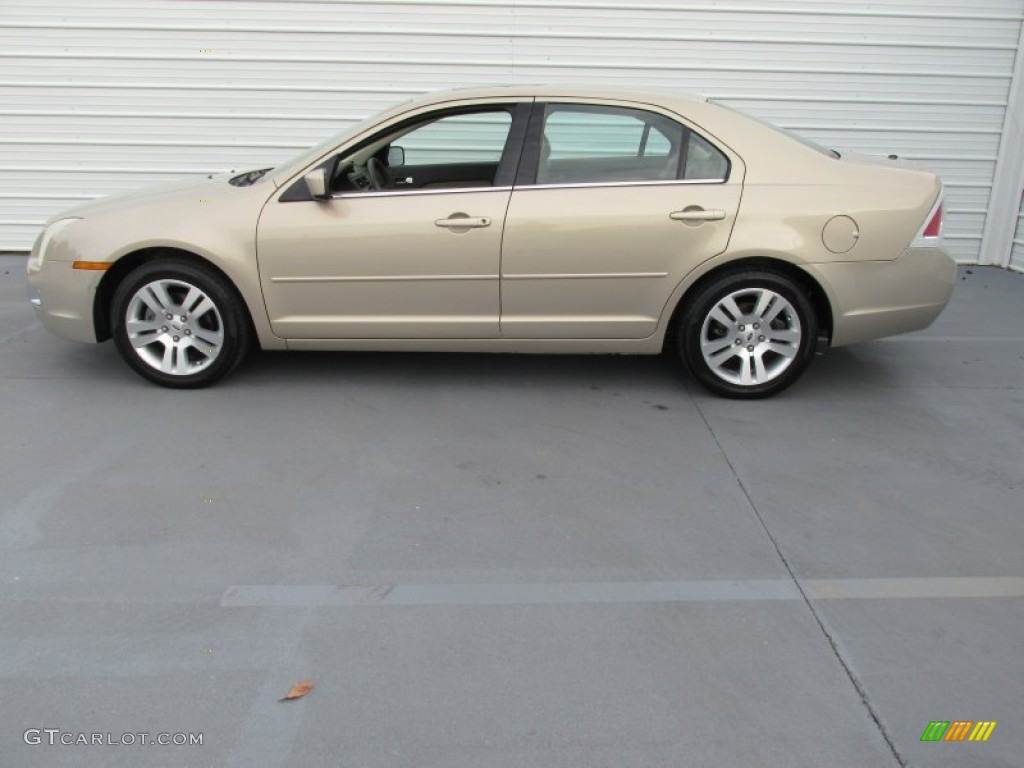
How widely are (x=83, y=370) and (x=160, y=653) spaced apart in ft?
10.1

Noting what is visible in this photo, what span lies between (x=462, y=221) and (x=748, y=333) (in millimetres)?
1663

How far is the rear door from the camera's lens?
4.64 m

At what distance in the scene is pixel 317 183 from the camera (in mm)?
4578

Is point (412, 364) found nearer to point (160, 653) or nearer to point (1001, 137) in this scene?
point (160, 653)

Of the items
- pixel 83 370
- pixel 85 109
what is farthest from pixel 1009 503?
pixel 85 109

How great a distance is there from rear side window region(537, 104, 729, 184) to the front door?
0.88 feet

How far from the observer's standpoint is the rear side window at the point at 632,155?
4.72 m

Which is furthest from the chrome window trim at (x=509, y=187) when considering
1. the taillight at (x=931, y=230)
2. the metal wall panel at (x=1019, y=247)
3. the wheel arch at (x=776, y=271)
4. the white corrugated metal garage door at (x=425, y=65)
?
the metal wall panel at (x=1019, y=247)

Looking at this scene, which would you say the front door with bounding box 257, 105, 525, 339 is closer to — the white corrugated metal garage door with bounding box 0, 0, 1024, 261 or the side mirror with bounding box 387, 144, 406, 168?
the side mirror with bounding box 387, 144, 406, 168

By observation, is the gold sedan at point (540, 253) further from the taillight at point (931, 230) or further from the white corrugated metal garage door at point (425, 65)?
the white corrugated metal garage door at point (425, 65)

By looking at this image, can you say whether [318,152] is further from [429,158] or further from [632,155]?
[429,158]

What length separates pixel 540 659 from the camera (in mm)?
2758

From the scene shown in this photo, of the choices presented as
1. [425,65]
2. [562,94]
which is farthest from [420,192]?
[425,65]

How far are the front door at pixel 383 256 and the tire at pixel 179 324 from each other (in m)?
0.26
